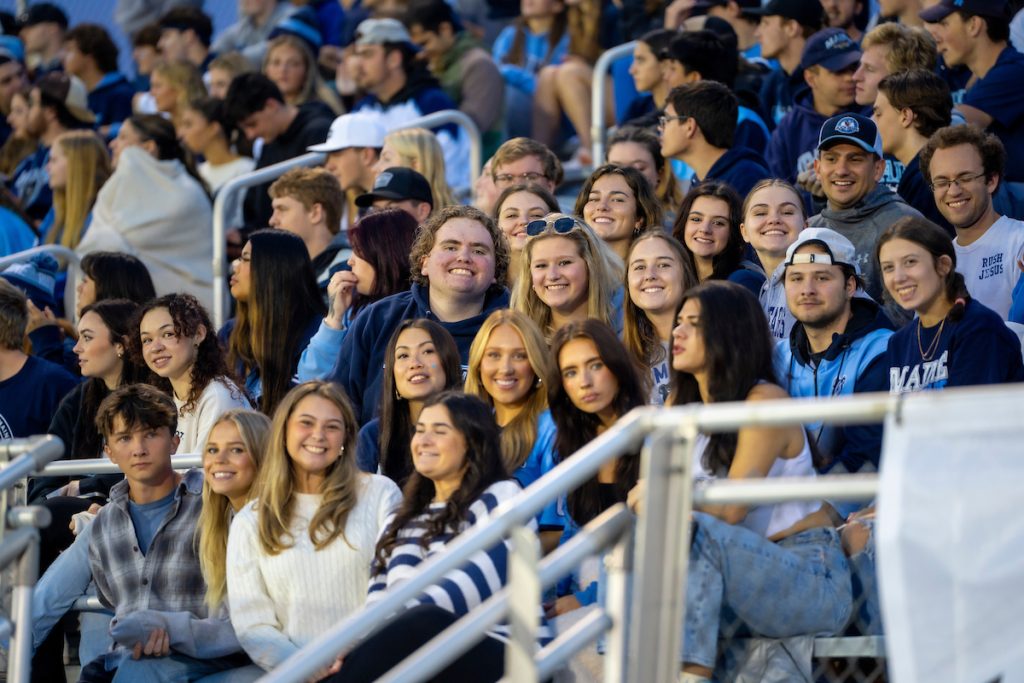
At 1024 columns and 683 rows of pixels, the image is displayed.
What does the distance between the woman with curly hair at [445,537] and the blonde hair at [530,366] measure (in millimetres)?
457

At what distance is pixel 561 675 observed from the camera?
498 cm

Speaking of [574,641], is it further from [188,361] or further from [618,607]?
[188,361]

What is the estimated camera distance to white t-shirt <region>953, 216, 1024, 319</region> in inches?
262

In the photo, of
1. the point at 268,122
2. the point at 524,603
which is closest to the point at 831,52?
the point at 268,122

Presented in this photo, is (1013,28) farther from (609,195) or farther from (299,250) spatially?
(299,250)

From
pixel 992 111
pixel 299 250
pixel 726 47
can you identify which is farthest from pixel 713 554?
pixel 726 47

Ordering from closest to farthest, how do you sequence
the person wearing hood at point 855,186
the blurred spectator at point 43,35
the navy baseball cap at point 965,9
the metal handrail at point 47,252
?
1. the person wearing hood at point 855,186
2. the navy baseball cap at point 965,9
3. the metal handrail at point 47,252
4. the blurred spectator at point 43,35

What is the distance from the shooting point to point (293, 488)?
558 centimetres

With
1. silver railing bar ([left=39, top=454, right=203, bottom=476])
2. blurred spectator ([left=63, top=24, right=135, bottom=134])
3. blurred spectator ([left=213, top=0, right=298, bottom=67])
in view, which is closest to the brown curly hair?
silver railing bar ([left=39, top=454, right=203, bottom=476])

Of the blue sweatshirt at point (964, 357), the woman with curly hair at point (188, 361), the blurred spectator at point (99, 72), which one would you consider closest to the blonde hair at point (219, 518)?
the woman with curly hair at point (188, 361)

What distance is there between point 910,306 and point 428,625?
2126mm

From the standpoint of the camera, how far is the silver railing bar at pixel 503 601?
3553 millimetres

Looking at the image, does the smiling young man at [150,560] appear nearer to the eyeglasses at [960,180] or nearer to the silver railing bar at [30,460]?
the silver railing bar at [30,460]

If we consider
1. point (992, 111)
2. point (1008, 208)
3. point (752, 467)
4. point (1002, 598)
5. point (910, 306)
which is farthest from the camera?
point (992, 111)
